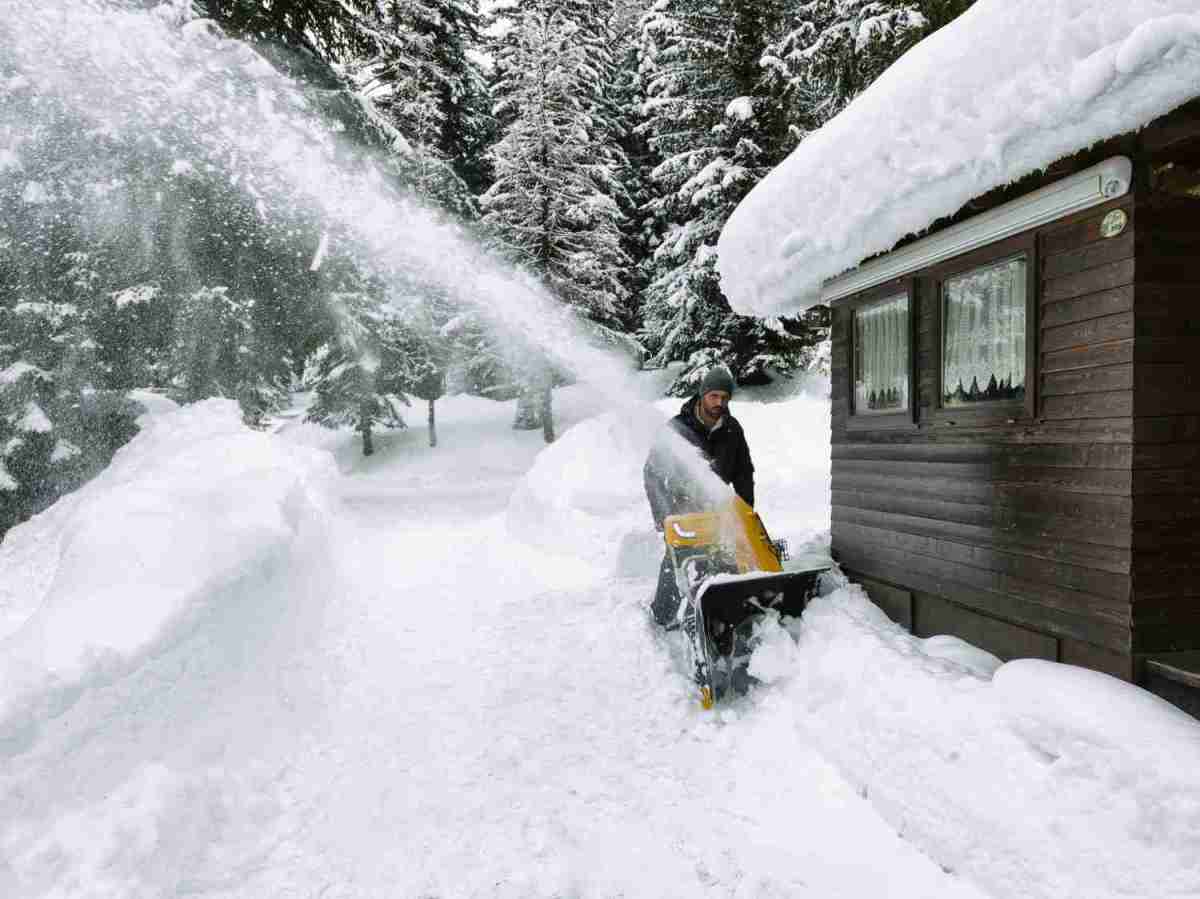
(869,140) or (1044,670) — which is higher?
(869,140)

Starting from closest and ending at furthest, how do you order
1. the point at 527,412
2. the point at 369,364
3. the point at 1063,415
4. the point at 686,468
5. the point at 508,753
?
the point at 1063,415
the point at 508,753
the point at 686,468
the point at 369,364
the point at 527,412

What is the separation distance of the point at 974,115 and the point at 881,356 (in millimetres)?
2322

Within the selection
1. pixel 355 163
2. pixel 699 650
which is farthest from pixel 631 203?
pixel 699 650

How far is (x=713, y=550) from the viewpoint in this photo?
15.1 ft

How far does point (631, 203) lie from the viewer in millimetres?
24375

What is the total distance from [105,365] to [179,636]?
9.38m

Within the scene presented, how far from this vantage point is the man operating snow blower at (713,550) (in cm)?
432

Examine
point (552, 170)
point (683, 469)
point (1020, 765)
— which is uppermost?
point (552, 170)

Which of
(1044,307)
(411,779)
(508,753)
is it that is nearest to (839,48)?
(1044,307)

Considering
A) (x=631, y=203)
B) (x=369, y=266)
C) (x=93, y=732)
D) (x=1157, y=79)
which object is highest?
(x=631, y=203)

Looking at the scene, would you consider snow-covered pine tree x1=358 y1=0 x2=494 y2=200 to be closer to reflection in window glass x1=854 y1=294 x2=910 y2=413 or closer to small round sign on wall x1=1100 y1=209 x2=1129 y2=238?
reflection in window glass x1=854 y1=294 x2=910 y2=413

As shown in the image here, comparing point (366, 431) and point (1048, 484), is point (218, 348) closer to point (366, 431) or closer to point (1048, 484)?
point (366, 431)

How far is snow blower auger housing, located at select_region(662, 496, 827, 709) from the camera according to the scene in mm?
4277

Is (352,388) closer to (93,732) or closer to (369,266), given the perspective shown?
(369,266)
